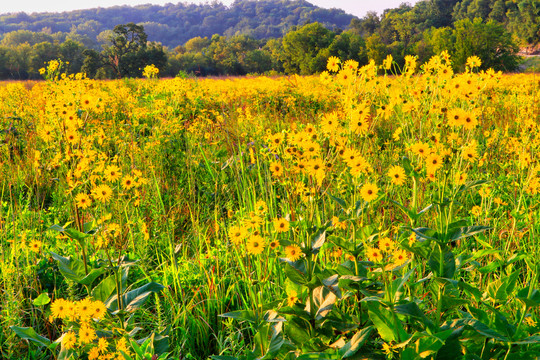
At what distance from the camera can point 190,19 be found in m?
159

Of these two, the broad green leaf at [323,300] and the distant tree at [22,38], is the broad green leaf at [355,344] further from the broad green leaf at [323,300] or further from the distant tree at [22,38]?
the distant tree at [22,38]

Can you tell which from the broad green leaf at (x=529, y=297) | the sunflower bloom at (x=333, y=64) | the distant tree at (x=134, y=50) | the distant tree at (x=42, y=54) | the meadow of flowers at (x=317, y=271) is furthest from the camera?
the distant tree at (x=42, y=54)

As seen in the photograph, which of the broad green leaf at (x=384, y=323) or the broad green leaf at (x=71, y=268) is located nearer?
the broad green leaf at (x=384, y=323)

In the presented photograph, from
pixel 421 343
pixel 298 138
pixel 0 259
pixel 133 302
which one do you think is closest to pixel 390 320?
pixel 421 343

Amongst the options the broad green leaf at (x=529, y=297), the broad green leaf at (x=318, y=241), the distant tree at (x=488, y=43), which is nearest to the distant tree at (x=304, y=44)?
the distant tree at (x=488, y=43)

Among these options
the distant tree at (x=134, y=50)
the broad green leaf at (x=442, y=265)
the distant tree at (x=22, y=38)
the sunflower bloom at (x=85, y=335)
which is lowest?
the sunflower bloom at (x=85, y=335)

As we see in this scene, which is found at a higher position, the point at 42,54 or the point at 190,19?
the point at 190,19

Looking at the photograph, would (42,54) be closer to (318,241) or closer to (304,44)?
(304,44)

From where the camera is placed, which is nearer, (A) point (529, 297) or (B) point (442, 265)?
(A) point (529, 297)

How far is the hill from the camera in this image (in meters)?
132

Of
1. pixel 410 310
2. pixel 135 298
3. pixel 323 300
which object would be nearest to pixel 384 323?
pixel 410 310

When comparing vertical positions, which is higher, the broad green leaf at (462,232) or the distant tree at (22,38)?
the distant tree at (22,38)

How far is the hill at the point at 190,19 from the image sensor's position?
434 ft

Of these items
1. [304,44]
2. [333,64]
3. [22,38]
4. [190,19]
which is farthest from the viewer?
[190,19]
